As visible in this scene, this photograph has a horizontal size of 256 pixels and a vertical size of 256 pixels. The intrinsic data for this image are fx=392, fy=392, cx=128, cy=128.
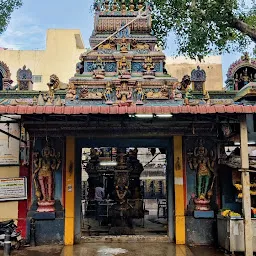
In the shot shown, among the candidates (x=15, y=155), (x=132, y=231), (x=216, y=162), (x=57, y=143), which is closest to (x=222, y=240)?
(x=216, y=162)

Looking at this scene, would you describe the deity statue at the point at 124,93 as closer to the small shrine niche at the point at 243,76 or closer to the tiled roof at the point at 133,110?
the tiled roof at the point at 133,110

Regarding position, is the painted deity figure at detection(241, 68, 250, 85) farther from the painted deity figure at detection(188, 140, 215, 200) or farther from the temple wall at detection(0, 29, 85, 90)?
the temple wall at detection(0, 29, 85, 90)

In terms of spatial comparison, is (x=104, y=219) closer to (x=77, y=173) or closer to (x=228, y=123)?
(x=77, y=173)

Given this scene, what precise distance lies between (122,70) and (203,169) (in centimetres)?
389

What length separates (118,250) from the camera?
1084 centimetres

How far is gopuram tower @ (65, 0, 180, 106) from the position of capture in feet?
38.5

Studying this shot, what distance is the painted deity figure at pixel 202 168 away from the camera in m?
11.8

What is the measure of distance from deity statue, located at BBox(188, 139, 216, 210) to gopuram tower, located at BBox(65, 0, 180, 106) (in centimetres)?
167

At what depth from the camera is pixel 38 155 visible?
38.7 ft

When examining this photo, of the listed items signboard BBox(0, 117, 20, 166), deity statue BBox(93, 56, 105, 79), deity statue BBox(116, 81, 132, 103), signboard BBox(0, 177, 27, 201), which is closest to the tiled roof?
deity statue BBox(116, 81, 132, 103)

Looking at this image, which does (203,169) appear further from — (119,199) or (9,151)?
(9,151)

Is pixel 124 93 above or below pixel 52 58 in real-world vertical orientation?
below

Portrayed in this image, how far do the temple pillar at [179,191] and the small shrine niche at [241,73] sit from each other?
138 inches

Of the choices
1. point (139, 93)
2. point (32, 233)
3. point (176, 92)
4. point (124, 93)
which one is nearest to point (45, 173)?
point (32, 233)
